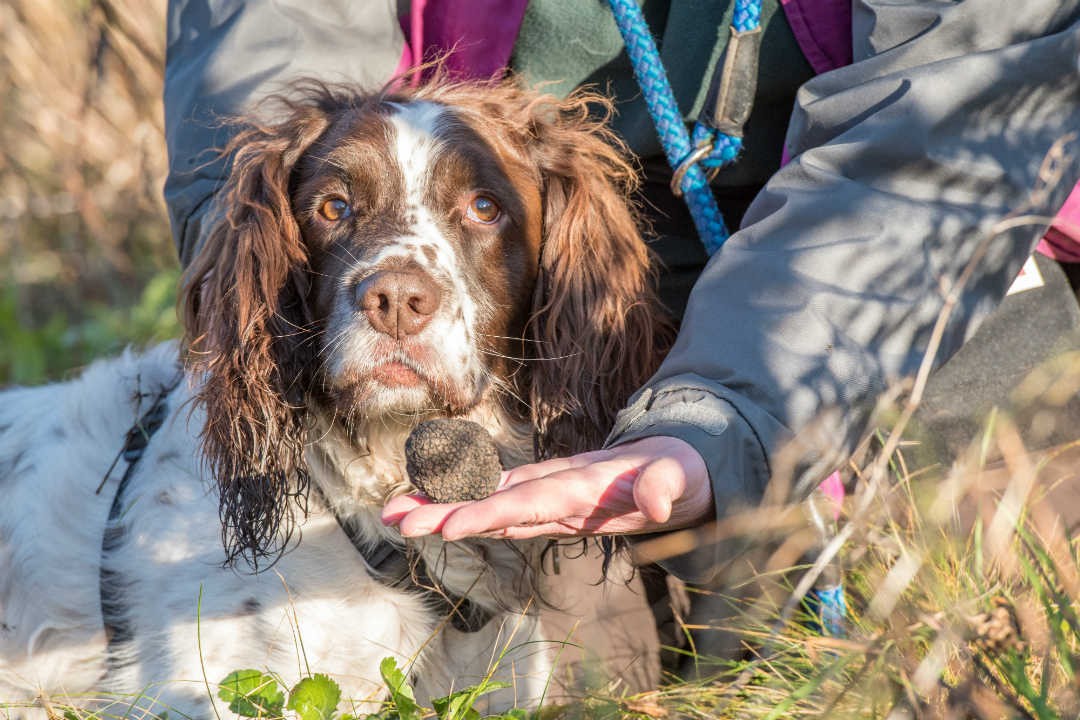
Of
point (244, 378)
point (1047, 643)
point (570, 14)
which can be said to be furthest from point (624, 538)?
point (570, 14)

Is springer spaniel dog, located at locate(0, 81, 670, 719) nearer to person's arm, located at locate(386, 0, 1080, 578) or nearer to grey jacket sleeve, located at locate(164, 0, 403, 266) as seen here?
grey jacket sleeve, located at locate(164, 0, 403, 266)

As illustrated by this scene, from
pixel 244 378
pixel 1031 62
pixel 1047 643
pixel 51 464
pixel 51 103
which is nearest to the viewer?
pixel 1047 643


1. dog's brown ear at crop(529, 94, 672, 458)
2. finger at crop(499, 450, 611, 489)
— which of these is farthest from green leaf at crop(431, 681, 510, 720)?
dog's brown ear at crop(529, 94, 672, 458)

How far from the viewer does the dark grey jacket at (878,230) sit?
2.04m

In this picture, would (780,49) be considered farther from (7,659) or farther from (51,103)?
(51,103)

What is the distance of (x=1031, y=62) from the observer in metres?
2.16

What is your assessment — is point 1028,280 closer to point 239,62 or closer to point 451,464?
point 451,464

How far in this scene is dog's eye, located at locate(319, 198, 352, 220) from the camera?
2.48m

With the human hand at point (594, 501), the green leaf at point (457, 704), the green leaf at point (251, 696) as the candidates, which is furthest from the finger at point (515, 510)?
the green leaf at point (251, 696)

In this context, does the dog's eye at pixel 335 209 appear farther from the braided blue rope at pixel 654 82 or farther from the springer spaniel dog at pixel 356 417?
the braided blue rope at pixel 654 82

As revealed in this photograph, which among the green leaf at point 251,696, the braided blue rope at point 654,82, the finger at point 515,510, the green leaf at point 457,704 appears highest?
the braided blue rope at point 654,82

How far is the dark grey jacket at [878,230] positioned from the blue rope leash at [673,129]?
367 mm

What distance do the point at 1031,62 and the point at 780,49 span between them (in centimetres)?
75

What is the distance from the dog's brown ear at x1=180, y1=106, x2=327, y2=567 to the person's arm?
0.58 metres
